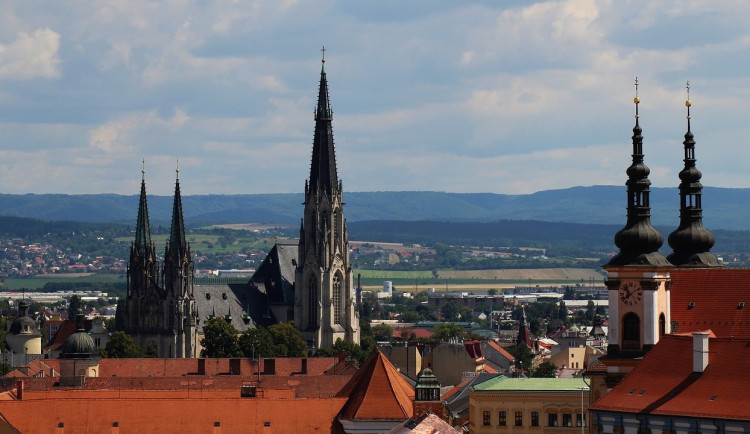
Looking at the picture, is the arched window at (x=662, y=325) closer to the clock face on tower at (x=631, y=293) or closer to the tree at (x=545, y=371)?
the clock face on tower at (x=631, y=293)

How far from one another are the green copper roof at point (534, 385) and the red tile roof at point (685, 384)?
20553 millimetres

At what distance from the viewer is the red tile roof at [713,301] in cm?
9144

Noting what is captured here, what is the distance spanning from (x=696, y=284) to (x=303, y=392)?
1624 inches

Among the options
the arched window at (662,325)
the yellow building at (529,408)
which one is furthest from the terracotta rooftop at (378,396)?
the arched window at (662,325)

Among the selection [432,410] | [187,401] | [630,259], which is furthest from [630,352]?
[187,401]

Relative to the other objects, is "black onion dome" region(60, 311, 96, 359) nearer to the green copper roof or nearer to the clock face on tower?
the green copper roof

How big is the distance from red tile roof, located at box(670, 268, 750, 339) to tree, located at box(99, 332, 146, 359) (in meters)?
107

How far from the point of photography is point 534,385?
4227 inches

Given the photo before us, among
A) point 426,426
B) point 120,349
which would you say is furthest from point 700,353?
point 120,349

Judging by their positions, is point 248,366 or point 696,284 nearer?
point 696,284

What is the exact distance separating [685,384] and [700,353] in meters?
1.47

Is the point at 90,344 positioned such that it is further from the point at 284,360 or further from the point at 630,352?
the point at 630,352

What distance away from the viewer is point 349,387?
104m

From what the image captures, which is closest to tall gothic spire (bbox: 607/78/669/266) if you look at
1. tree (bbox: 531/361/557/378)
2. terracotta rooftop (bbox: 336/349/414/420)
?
terracotta rooftop (bbox: 336/349/414/420)
